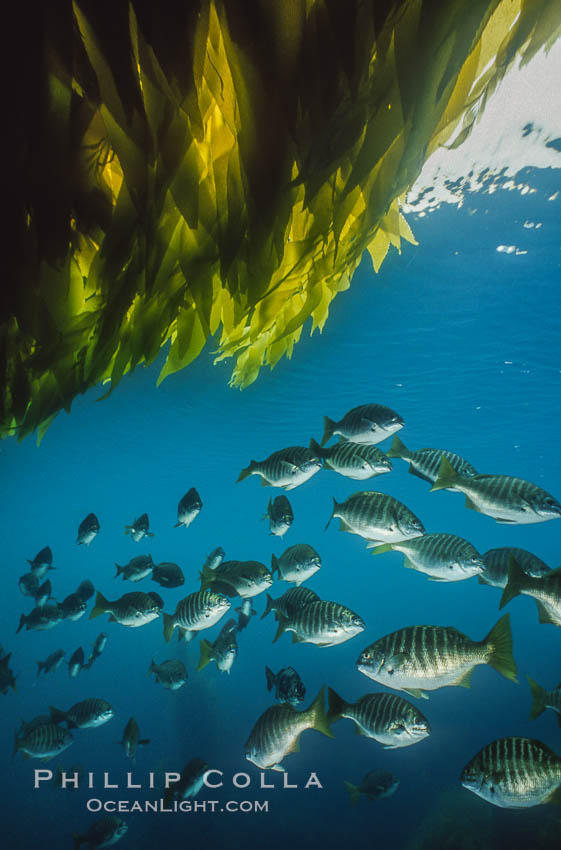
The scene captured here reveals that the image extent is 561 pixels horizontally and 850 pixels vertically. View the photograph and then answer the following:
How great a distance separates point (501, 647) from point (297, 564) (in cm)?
260

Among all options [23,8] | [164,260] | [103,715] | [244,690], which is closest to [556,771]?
[164,260]

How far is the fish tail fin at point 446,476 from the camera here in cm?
409

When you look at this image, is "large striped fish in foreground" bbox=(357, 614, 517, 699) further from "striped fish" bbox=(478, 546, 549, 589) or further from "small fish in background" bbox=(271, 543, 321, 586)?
"small fish in background" bbox=(271, 543, 321, 586)

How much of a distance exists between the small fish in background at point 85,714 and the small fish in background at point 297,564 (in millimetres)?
3825

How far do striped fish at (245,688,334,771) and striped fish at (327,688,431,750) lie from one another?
0.66 feet

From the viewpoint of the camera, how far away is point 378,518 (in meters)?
4.31

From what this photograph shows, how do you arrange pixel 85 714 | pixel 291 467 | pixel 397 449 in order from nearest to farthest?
1. pixel 291 467
2. pixel 397 449
3. pixel 85 714

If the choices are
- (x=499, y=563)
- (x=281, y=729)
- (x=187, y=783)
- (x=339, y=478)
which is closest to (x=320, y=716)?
(x=281, y=729)

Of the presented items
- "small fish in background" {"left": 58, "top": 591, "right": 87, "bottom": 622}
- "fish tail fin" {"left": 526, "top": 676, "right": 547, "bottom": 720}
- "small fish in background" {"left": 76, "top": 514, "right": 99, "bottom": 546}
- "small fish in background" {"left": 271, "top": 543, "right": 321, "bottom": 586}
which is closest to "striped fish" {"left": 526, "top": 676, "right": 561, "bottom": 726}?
"fish tail fin" {"left": 526, "top": 676, "right": 547, "bottom": 720}

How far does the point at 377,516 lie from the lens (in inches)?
170

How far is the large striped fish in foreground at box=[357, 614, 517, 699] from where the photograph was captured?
3145 mm

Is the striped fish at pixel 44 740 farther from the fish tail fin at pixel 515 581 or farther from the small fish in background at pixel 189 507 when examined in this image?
the fish tail fin at pixel 515 581

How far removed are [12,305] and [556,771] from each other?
174 inches

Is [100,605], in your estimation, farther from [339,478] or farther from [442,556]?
[339,478]
